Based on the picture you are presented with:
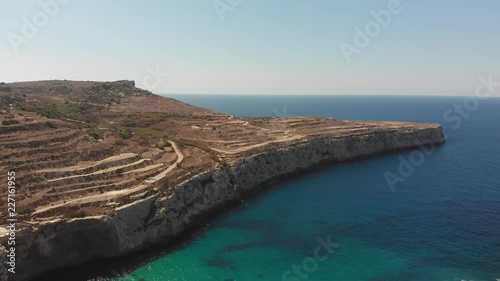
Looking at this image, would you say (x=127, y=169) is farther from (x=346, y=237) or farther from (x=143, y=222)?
(x=346, y=237)

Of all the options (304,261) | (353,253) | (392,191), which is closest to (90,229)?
(304,261)

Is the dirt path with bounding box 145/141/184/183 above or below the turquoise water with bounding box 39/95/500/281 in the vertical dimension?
above

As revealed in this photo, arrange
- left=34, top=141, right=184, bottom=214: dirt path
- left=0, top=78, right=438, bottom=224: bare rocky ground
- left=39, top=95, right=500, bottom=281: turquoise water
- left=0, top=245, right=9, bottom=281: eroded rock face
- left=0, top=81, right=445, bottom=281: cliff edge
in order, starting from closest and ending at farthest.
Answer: left=0, top=245, right=9, bottom=281: eroded rock face, left=39, top=95, right=500, bottom=281: turquoise water, left=0, top=81, right=445, bottom=281: cliff edge, left=34, top=141, right=184, bottom=214: dirt path, left=0, top=78, right=438, bottom=224: bare rocky ground

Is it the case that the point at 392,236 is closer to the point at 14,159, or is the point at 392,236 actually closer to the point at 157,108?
the point at 14,159

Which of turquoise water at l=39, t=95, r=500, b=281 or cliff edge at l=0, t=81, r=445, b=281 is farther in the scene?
cliff edge at l=0, t=81, r=445, b=281

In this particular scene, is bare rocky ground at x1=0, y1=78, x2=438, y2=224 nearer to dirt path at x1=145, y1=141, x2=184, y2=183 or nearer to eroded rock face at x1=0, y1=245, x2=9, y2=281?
dirt path at x1=145, y1=141, x2=184, y2=183

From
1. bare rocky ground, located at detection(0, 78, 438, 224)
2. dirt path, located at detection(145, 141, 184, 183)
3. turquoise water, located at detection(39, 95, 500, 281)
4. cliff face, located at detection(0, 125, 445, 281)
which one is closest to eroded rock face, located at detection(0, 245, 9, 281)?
cliff face, located at detection(0, 125, 445, 281)
